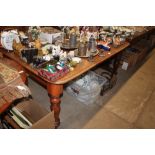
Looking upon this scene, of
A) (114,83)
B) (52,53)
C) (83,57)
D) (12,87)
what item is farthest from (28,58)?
(114,83)

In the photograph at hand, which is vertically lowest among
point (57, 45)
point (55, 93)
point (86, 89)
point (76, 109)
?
point (76, 109)

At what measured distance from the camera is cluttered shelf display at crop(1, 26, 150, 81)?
4.73ft

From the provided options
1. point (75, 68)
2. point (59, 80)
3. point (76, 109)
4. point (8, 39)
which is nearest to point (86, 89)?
point (76, 109)

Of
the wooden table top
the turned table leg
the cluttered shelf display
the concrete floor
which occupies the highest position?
the cluttered shelf display

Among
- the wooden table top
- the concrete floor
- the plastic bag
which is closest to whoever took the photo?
the wooden table top

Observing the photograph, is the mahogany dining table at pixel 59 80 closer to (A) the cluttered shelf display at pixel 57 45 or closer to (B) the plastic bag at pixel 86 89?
(A) the cluttered shelf display at pixel 57 45

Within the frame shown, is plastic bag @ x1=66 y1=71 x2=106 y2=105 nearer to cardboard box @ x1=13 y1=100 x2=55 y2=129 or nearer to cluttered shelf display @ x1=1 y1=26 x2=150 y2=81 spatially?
cluttered shelf display @ x1=1 y1=26 x2=150 y2=81

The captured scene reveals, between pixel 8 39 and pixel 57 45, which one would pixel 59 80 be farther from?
pixel 8 39

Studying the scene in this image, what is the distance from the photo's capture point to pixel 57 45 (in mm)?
1732

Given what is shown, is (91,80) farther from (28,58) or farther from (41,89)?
(28,58)

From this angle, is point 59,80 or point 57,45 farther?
point 57,45

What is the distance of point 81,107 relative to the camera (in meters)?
2.15

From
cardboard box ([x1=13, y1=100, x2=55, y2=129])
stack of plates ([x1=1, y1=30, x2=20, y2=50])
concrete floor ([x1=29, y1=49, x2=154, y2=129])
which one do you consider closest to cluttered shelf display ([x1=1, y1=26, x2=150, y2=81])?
stack of plates ([x1=1, y1=30, x2=20, y2=50])

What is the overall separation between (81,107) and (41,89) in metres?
0.62
